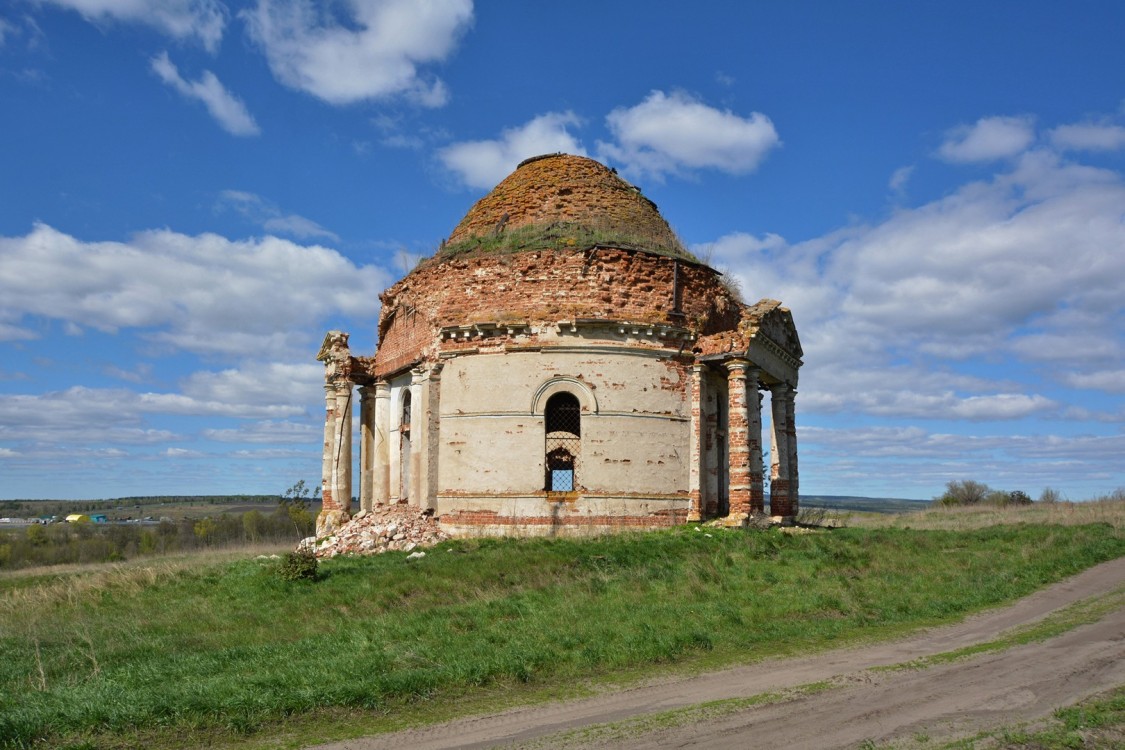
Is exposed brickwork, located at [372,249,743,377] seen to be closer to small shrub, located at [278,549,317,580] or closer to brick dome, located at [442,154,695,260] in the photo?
brick dome, located at [442,154,695,260]

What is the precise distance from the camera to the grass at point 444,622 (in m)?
7.17

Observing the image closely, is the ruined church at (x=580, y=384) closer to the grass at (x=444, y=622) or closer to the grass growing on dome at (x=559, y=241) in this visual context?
the grass growing on dome at (x=559, y=241)

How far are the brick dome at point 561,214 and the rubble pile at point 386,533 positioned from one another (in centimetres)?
659

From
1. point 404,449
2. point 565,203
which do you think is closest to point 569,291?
point 565,203

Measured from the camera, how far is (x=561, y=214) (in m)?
21.3

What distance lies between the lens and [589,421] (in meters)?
18.6

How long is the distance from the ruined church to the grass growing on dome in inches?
2.3

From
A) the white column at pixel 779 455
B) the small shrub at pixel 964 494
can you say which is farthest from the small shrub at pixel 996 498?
the white column at pixel 779 455

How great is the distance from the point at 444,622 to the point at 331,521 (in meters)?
12.9

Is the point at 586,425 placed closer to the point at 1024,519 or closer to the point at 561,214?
the point at 561,214

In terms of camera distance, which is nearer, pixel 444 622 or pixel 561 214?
pixel 444 622

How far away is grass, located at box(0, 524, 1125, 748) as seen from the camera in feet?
23.5

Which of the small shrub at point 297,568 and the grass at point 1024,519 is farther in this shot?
the grass at point 1024,519

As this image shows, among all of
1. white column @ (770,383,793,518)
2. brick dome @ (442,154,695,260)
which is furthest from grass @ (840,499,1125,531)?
brick dome @ (442,154,695,260)
